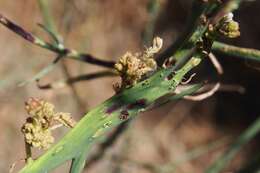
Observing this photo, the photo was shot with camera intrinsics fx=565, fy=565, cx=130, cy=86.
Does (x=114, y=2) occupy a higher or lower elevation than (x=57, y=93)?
higher

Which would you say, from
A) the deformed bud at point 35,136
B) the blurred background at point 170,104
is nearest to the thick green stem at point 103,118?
the deformed bud at point 35,136

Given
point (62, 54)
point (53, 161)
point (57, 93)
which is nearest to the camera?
point (53, 161)

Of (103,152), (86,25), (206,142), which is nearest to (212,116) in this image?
(206,142)

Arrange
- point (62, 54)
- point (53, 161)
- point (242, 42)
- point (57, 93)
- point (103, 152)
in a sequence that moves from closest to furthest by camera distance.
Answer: point (53, 161)
point (62, 54)
point (103, 152)
point (57, 93)
point (242, 42)

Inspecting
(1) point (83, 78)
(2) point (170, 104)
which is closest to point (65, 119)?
(1) point (83, 78)

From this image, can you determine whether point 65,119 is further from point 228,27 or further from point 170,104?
point 170,104

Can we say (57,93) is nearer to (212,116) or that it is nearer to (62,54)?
(212,116)

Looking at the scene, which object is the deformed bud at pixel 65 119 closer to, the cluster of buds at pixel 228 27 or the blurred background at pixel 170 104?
the cluster of buds at pixel 228 27

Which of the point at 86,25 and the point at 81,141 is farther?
the point at 86,25
